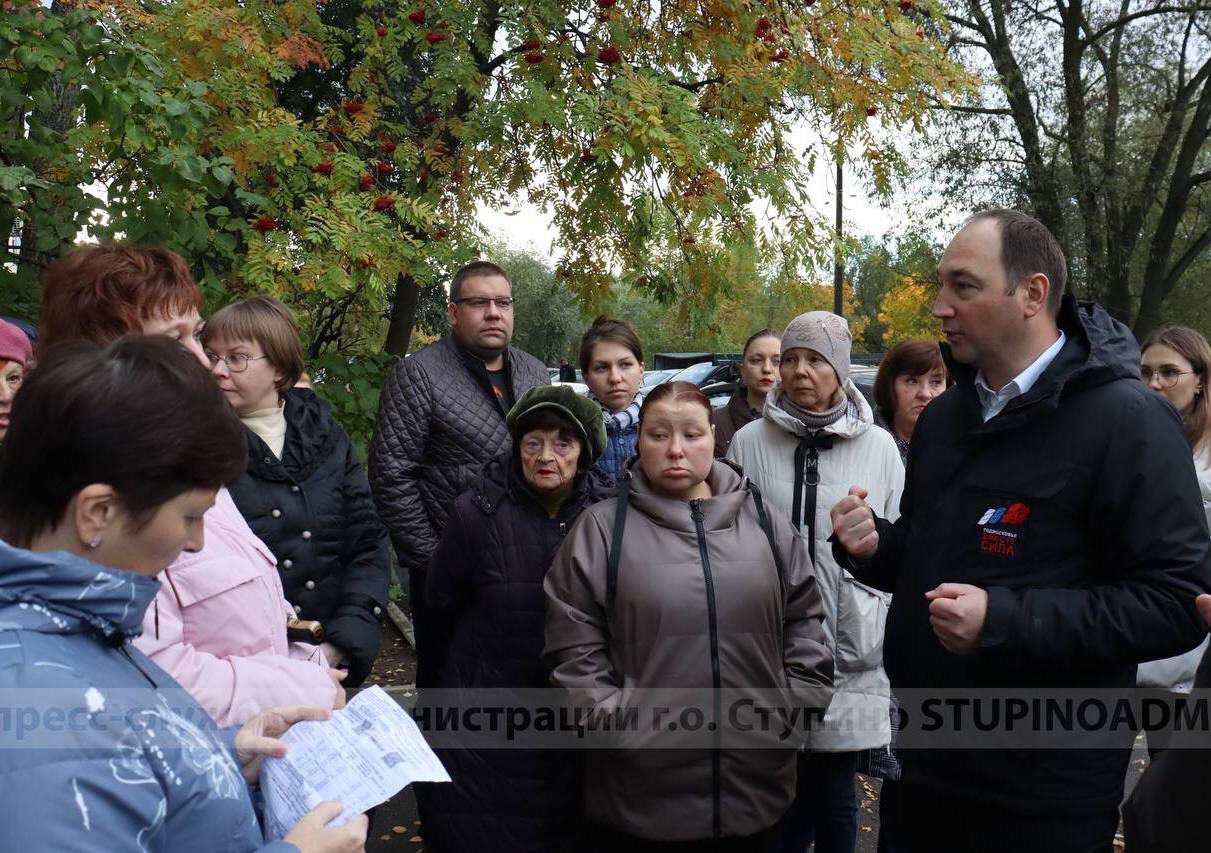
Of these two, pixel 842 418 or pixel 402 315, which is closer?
pixel 842 418

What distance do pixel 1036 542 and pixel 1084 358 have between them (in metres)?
0.46

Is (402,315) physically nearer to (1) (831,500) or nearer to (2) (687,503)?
(1) (831,500)

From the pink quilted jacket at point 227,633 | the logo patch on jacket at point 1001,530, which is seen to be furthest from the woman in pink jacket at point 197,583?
the logo patch on jacket at point 1001,530

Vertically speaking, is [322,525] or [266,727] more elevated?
[322,525]

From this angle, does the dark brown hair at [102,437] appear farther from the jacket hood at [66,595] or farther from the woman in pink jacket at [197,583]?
the woman in pink jacket at [197,583]

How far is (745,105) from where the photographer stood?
6.61 meters

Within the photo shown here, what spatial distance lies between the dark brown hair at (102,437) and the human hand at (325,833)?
1.71 feet

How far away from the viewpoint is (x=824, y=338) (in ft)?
12.4

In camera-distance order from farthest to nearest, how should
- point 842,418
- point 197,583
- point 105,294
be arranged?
point 842,418 → point 105,294 → point 197,583

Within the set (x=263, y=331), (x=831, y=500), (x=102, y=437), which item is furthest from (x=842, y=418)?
(x=102, y=437)

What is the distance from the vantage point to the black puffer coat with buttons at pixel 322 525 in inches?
118

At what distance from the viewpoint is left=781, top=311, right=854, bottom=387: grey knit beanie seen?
373cm

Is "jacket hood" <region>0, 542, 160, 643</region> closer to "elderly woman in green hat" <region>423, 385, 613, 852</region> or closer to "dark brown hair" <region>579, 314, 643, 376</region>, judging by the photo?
"elderly woman in green hat" <region>423, 385, 613, 852</region>

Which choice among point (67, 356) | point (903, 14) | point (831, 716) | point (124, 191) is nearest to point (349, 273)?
point (124, 191)
